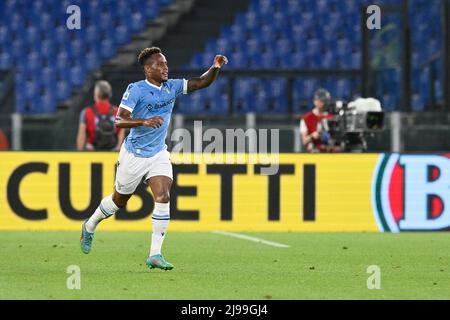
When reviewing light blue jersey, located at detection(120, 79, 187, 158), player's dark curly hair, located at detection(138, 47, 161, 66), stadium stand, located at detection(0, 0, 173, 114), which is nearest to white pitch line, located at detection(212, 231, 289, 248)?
light blue jersey, located at detection(120, 79, 187, 158)

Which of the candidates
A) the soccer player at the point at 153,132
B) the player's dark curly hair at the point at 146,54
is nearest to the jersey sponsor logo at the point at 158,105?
the soccer player at the point at 153,132

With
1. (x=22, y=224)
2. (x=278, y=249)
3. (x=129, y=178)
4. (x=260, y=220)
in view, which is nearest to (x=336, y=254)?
(x=278, y=249)

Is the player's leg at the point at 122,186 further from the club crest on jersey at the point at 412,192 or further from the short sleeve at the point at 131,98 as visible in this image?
the club crest on jersey at the point at 412,192

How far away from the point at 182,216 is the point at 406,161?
3.16 meters

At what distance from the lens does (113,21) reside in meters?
29.0

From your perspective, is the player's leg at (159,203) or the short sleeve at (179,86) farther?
the short sleeve at (179,86)

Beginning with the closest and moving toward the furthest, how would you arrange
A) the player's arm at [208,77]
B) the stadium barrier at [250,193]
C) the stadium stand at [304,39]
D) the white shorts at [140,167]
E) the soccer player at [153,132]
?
the soccer player at [153,132], the player's arm at [208,77], the white shorts at [140,167], the stadium barrier at [250,193], the stadium stand at [304,39]

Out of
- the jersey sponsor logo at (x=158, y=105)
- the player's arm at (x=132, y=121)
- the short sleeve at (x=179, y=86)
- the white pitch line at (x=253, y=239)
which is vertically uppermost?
the short sleeve at (x=179, y=86)

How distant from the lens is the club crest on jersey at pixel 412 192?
18469mm

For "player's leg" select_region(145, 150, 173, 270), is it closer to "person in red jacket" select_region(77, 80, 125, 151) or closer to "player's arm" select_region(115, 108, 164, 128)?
"player's arm" select_region(115, 108, 164, 128)

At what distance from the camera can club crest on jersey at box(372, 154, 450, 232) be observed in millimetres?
18469

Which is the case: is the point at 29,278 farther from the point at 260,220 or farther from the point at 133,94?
the point at 260,220

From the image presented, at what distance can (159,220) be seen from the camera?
1275cm

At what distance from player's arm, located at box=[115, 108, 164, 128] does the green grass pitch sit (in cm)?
134
